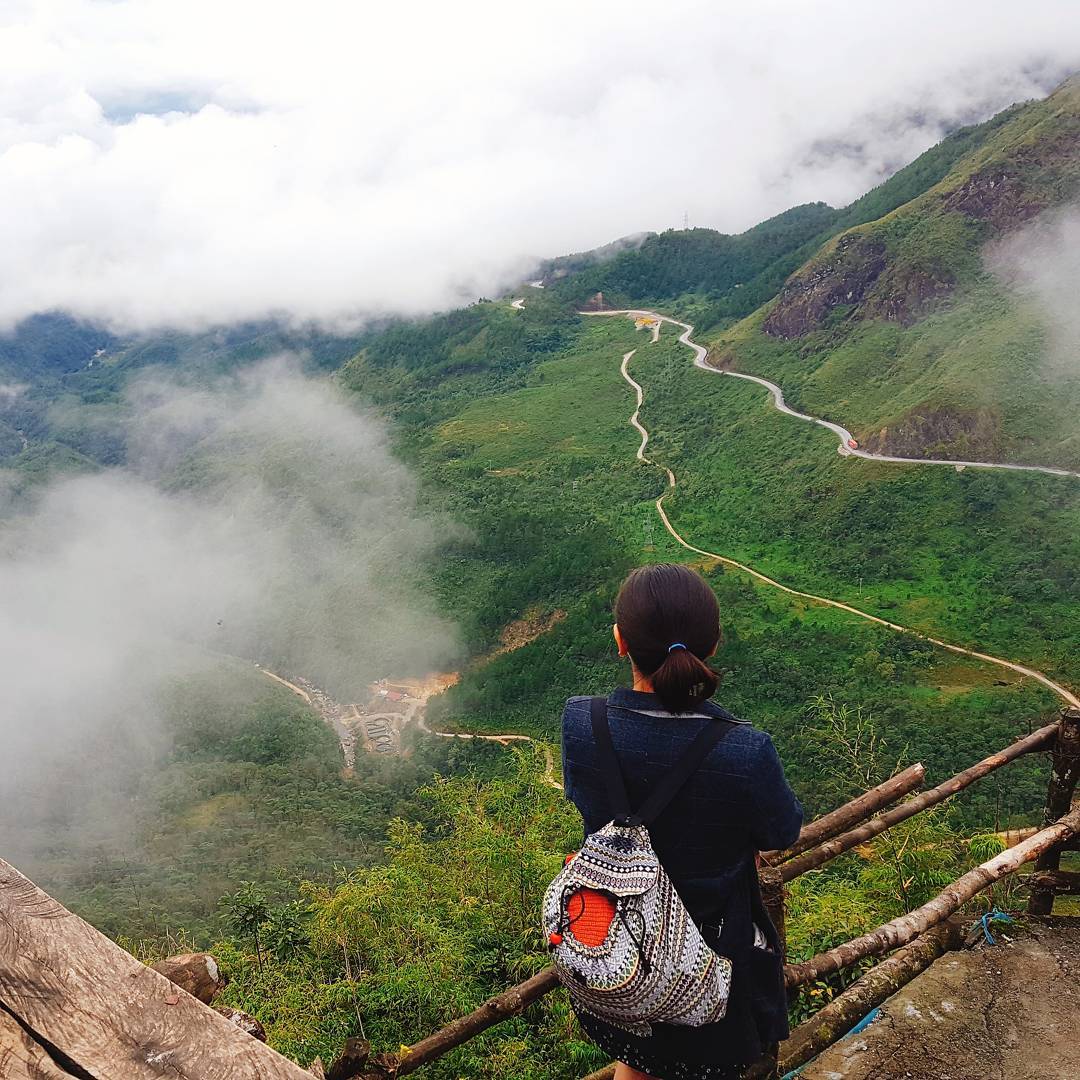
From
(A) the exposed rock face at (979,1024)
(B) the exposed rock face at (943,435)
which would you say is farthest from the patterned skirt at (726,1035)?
(B) the exposed rock face at (943,435)

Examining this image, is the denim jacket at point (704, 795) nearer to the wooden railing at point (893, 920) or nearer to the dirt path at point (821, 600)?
the wooden railing at point (893, 920)

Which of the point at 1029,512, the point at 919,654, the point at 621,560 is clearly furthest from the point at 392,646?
the point at 1029,512

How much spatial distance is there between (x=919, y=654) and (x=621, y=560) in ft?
66.3

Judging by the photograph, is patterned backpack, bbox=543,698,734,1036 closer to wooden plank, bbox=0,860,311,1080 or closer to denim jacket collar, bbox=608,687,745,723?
denim jacket collar, bbox=608,687,745,723

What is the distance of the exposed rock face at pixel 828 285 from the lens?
2736 inches

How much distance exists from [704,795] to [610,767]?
29cm

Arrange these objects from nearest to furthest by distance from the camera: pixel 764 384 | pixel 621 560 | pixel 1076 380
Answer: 1. pixel 1076 380
2. pixel 621 560
3. pixel 764 384

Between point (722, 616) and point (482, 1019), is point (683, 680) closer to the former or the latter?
point (482, 1019)

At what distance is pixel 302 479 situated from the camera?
98.4m

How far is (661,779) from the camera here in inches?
99.9

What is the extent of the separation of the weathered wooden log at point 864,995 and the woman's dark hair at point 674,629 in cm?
183

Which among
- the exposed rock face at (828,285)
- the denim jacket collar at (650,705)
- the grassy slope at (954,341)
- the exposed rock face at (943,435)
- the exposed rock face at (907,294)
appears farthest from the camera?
the exposed rock face at (828,285)

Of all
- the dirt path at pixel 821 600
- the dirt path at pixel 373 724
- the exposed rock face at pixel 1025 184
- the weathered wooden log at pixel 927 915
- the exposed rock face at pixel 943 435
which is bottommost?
the dirt path at pixel 373 724

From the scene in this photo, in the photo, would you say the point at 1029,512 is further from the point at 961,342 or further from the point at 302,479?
the point at 302,479
